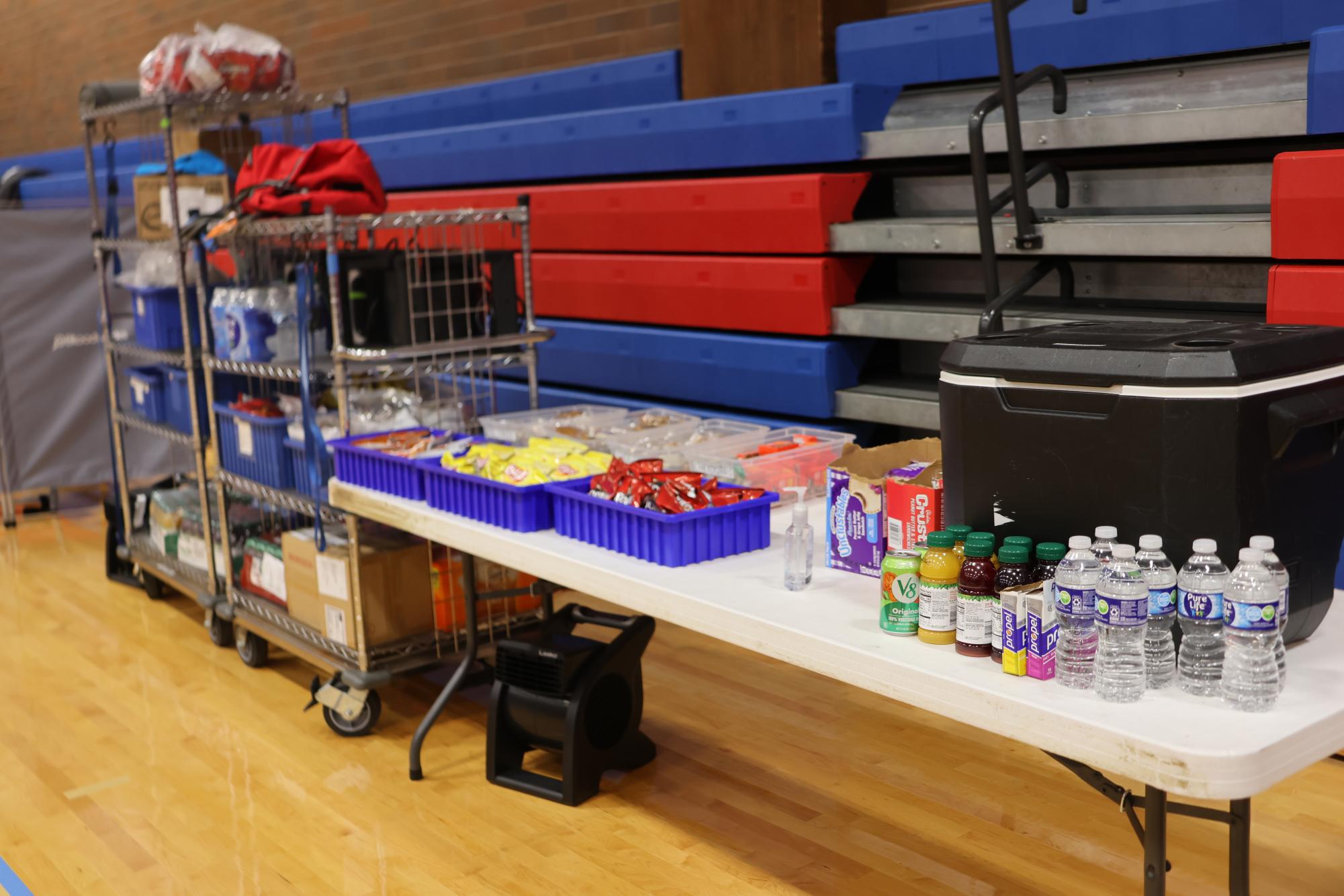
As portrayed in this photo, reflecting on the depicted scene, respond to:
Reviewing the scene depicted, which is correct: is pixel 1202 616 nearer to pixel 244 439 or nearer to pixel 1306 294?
pixel 1306 294

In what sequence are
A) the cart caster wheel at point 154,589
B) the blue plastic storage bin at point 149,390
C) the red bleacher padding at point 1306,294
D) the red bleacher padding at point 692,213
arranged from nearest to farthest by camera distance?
the red bleacher padding at point 1306,294 → the red bleacher padding at point 692,213 → the blue plastic storage bin at point 149,390 → the cart caster wheel at point 154,589

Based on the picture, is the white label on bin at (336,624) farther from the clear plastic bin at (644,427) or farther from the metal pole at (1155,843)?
the metal pole at (1155,843)

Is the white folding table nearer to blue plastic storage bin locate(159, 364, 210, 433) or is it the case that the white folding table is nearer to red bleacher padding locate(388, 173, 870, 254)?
red bleacher padding locate(388, 173, 870, 254)

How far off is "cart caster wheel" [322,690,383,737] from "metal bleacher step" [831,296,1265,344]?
174 cm

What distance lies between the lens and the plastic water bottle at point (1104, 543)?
1512 millimetres

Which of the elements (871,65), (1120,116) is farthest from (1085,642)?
(871,65)

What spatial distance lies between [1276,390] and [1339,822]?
1.58 metres

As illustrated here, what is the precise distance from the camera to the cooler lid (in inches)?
57.8

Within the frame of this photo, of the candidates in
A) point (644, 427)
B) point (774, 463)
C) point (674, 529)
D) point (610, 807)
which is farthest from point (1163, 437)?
point (610, 807)

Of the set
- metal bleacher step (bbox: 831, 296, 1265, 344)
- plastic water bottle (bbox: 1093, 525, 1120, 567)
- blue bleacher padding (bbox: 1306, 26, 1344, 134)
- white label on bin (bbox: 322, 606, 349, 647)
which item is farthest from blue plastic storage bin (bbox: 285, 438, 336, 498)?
blue bleacher padding (bbox: 1306, 26, 1344, 134)

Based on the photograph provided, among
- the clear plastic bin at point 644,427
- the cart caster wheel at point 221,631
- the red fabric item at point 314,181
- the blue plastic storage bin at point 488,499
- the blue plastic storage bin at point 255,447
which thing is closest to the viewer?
the blue plastic storage bin at point 488,499

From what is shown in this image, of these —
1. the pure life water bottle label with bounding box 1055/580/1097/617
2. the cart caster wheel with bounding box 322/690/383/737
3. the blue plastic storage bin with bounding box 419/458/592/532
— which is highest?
the pure life water bottle label with bounding box 1055/580/1097/617

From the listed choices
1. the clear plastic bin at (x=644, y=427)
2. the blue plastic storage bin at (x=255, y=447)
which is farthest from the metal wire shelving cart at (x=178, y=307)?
the clear plastic bin at (x=644, y=427)

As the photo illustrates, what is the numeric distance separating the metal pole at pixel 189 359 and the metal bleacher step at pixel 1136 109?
6.78 ft
